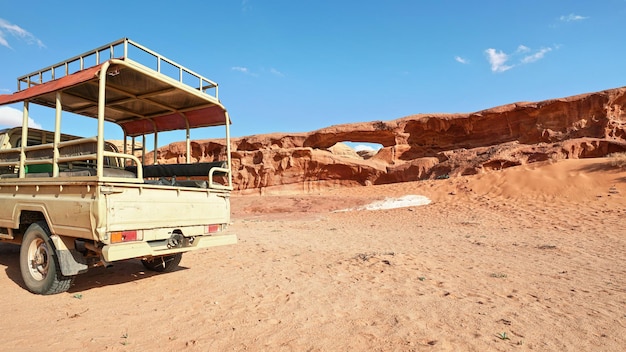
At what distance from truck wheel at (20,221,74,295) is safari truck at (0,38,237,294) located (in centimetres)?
1

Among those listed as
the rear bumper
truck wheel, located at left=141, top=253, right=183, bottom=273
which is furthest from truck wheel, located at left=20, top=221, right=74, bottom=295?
truck wheel, located at left=141, top=253, right=183, bottom=273

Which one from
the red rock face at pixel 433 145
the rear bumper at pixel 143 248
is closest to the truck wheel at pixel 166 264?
the rear bumper at pixel 143 248

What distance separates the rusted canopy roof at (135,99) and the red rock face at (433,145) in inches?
794

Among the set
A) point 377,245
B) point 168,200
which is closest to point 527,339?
point 168,200

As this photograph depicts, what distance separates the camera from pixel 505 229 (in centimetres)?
1126

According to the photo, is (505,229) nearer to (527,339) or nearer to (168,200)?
(527,339)

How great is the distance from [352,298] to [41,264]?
426 centimetres

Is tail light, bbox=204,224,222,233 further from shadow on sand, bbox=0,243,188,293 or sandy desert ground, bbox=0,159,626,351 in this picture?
shadow on sand, bbox=0,243,188,293

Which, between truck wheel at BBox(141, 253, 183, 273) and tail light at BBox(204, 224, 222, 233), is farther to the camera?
truck wheel at BBox(141, 253, 183, 273)

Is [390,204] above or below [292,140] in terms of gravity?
below

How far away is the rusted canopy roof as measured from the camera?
4648 millimetres

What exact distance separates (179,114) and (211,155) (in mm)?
33204

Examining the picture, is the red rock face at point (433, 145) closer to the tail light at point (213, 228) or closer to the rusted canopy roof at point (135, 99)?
the rusted canopy roof at point (135, 99)

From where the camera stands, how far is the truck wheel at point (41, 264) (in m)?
4.35
